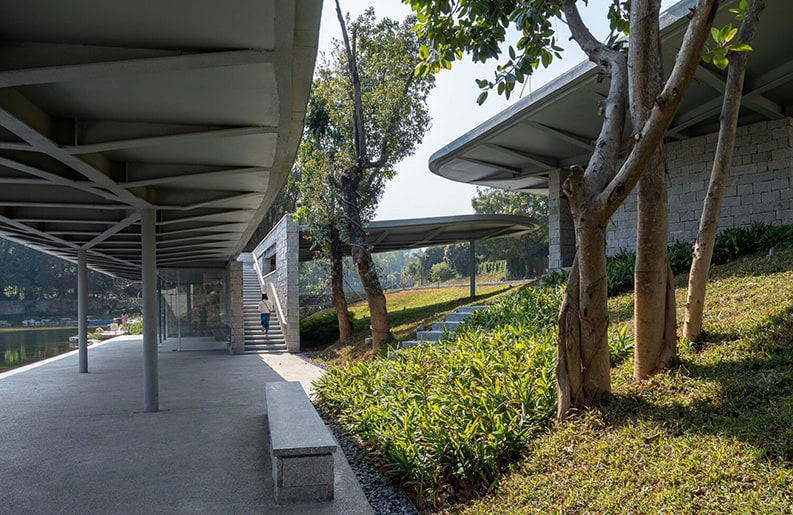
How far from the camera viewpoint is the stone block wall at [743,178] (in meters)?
10.8

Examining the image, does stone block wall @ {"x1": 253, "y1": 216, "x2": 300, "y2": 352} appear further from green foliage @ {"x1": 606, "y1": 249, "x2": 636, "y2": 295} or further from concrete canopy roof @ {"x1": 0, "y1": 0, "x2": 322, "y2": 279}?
green foliage @ {"x1": 606, "y1": 249, "x2": 636, "y2": 295}

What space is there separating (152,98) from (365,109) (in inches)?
429

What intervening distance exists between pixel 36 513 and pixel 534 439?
157 inches

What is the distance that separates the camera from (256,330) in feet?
66.0

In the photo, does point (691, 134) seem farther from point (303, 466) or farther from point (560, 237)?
point (303, 466)

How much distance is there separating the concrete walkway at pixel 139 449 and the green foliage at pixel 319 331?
6476 mm

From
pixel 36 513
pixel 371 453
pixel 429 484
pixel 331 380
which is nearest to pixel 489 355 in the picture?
pixel 371 453

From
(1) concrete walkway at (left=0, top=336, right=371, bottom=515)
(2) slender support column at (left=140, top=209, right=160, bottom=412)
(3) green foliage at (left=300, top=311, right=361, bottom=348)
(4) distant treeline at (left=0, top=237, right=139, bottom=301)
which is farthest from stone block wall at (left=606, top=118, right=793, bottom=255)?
(4) distant treeline at (left=0, top=237, right=139, bottom=301)

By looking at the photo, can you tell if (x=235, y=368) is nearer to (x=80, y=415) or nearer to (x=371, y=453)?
(x=80, y=415)

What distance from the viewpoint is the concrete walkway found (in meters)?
4.71

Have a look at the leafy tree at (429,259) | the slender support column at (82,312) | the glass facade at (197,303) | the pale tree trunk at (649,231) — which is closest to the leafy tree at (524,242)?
the leafy tree at (429,259)

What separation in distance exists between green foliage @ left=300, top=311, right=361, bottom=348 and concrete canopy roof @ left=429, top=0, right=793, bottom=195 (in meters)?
6.21

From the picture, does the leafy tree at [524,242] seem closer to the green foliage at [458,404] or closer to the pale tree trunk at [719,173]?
the green foliage at [458,404]

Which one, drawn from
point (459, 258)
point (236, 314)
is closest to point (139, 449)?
point (236, 314)
